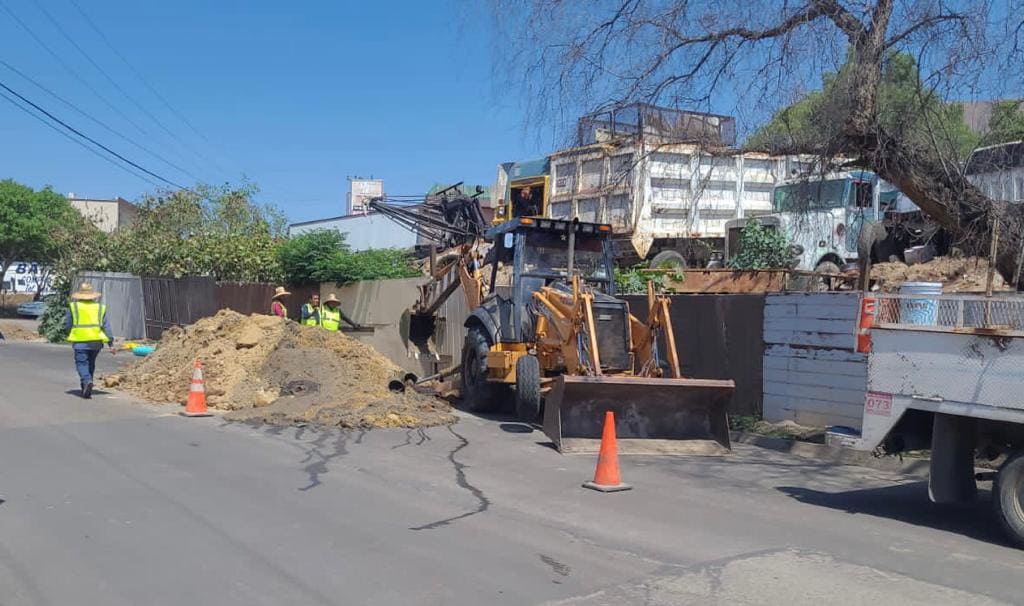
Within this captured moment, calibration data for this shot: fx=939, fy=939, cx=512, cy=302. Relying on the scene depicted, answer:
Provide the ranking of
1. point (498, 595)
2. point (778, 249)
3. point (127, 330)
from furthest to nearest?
point (127, 330), point (778, 249), point (498, 595)

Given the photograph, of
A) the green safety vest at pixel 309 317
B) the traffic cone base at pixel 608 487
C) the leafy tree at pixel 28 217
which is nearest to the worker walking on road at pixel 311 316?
the green safety vest at pixel 309 317

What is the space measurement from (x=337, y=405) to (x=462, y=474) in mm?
3954

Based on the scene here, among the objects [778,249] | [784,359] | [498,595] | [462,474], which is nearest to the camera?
[498,595]

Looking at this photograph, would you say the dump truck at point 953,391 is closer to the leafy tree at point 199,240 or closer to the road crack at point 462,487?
the road crack at point 462,487

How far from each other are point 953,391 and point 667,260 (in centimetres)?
1345

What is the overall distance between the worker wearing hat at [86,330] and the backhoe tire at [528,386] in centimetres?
645

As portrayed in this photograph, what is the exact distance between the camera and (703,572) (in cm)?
612

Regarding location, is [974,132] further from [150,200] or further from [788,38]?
[150,200]

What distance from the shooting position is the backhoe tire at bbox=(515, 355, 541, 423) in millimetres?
12352

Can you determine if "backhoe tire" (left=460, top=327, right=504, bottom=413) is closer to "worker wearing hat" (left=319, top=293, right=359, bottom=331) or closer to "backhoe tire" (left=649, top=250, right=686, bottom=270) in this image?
"worker wearing hat" (left=319, top=293, right=359, bottom=331)

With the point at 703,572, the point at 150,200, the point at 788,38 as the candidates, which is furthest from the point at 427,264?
the point at 703,572

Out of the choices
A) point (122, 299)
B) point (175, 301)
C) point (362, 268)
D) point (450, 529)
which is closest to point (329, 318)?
point (362, 268)

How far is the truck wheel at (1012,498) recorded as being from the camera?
6926mm

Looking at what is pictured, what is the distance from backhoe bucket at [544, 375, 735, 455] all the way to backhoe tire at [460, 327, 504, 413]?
297 centimetres
